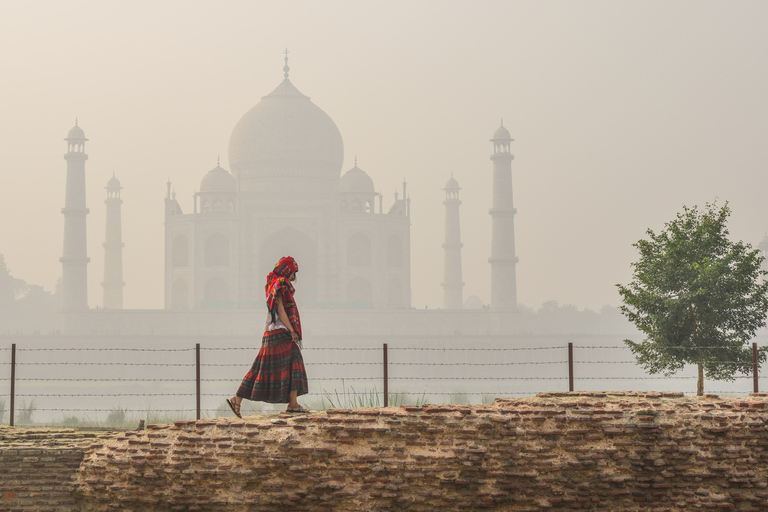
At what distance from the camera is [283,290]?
191 inches

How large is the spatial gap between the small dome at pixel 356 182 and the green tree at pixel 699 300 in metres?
32.4

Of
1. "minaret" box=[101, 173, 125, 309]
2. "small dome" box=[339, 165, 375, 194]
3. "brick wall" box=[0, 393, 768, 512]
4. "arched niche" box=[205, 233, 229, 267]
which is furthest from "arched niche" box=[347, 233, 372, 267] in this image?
"brick wall" box=[0, 393, 768, 512]

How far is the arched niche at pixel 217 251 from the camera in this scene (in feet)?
130

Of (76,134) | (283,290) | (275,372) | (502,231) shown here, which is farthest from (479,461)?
(76,134)

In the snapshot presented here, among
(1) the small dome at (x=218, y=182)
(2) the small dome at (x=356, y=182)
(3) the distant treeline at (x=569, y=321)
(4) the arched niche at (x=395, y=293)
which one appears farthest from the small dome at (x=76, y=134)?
(3) the distant treeline at (x=569, y=321)

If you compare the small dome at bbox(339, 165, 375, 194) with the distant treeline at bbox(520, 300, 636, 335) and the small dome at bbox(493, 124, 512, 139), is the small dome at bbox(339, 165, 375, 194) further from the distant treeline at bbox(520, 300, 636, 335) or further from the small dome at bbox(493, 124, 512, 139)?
the distant treeline at bbox(520, 300, 636, 335)

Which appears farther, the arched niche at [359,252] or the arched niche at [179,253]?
the arched niche at [359,252]

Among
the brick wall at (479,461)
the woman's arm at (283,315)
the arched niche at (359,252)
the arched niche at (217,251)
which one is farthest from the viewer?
the arched niche at (359,252)

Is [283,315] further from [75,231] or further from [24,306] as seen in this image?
[24,306]

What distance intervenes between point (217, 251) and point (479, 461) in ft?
119

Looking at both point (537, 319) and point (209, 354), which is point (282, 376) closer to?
point (209, 354)

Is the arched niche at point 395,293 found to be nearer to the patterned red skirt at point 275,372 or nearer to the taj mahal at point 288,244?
the taj mahal at point 288,244

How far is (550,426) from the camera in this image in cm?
457

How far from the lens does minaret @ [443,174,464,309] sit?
137 feet
